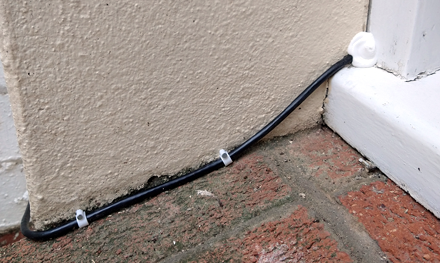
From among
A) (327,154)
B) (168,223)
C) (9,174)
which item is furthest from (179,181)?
(9,174)

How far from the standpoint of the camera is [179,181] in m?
0.89

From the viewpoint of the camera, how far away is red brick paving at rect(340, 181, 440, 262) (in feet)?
2.20

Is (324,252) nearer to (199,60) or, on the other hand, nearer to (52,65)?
(199,60)

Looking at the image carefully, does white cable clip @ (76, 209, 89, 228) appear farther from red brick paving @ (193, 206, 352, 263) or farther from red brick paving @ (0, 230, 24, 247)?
red brick paving @ (0, 230, 24, 247)

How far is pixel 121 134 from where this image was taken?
2.63ft

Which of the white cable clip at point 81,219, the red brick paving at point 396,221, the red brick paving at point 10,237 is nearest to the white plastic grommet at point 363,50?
the red brick paving at point 396,221

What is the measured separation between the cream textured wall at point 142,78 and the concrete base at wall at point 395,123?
9cm

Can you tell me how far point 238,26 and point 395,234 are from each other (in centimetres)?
52

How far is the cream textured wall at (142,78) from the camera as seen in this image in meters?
0.68

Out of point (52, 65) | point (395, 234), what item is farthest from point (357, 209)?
point (52, 65)

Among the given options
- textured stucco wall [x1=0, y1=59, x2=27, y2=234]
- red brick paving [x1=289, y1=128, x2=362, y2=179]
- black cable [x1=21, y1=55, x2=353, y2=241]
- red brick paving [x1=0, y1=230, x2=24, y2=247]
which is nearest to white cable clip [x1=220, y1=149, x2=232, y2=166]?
black cable [x1=21, y1=55, x2=353, y2=241]

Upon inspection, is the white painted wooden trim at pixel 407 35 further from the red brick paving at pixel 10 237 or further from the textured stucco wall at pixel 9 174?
the red brick paving at pixel 10 237

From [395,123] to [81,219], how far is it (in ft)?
2.26

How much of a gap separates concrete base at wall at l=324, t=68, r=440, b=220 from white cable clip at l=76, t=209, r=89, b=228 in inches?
25.5
